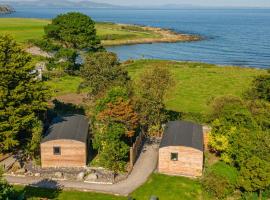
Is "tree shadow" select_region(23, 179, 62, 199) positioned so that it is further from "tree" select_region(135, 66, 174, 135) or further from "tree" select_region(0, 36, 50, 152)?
"tree" select_region(135, 66, 174, 135)

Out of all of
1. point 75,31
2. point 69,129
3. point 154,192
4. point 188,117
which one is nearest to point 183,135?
point 154,192

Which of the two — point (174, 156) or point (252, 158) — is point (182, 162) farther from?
point (252, 158)

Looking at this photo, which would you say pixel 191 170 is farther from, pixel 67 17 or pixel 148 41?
pixel 148 41

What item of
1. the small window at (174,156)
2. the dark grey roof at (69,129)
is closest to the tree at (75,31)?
the dark grey roof at (69,129)

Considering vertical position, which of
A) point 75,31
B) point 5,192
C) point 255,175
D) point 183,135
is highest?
point 75,31

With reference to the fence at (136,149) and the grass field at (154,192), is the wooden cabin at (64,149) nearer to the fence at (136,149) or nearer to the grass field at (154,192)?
the fence at (136,149)
